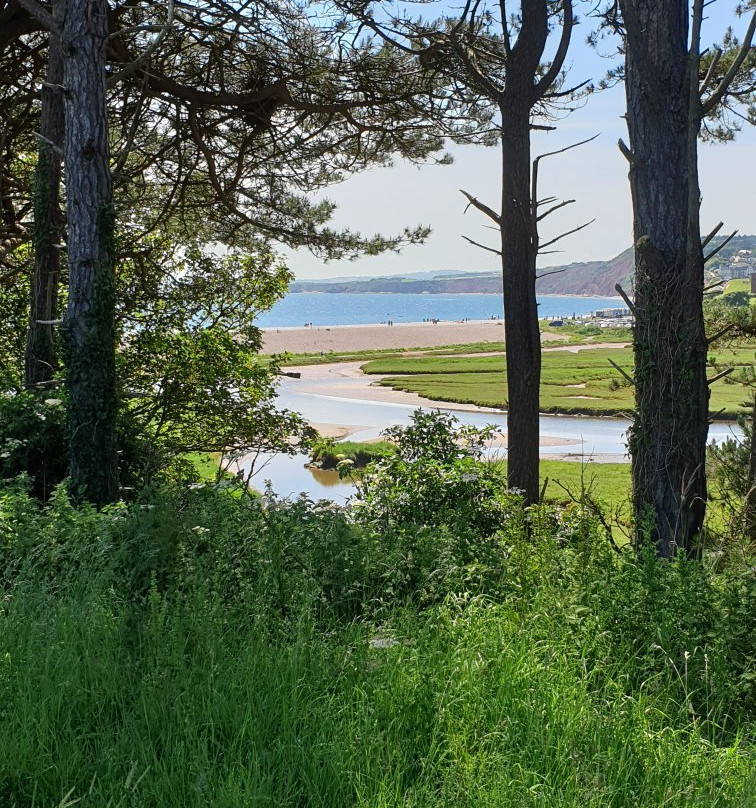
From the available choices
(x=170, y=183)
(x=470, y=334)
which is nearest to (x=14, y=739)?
(x=170, y=183)

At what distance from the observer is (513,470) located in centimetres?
815

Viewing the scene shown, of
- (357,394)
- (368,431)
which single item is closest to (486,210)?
(368,431)

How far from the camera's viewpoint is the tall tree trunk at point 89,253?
696 centimetres

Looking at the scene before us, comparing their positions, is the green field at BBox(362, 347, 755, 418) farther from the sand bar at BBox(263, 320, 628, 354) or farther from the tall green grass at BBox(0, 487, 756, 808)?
the tall green grass at BBox(0, 487, 756, 808)

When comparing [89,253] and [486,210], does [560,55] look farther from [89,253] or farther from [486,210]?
[89,253]

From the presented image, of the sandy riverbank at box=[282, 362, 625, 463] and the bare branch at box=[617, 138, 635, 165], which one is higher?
the bare branch at box=[617, 138, 635, 165]

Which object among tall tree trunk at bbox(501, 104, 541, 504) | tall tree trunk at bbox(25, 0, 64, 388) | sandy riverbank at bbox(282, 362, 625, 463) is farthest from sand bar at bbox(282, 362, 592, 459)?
tall tree trunk at bbox(25, 0, 64, 388)

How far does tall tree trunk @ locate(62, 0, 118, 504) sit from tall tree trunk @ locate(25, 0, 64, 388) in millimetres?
1655

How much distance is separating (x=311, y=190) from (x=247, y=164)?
1.03m

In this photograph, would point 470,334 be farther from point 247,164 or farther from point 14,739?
point 14,739

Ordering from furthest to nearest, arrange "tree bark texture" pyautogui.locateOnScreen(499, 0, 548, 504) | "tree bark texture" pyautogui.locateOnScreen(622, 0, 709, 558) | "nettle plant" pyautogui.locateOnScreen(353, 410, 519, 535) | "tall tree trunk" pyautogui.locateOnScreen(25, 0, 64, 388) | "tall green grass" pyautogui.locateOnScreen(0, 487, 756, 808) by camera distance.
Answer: "tall tree trunk" pyautogui.locateOnScreen(25, 0, 64, 388), "tree bark texture" pyautogui.locateOnScreen(499, 0, 548, 504), "nettle plant" pyautogui.locateOnScreen(353, 410, 519, 535), "tree bark texture" pyautogui.locateOnScreen(622, 0, 709, 558), "tall green grass" pyautogui.locateOnScreen(0, 487, 756, 808)

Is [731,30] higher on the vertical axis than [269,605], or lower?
higher

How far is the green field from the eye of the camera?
2427 cm

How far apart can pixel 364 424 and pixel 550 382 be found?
11611 mm
